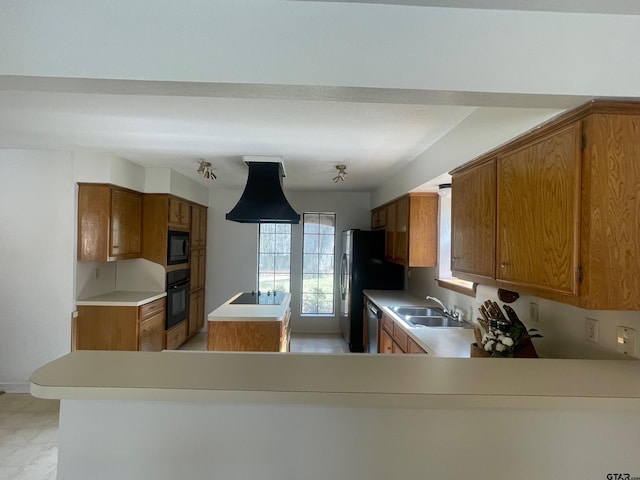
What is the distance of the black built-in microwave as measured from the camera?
4.26m

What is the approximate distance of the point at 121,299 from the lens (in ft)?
12.1

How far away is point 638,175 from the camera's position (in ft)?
4.07

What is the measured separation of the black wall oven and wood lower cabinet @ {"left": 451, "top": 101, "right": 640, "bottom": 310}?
13.1 feet

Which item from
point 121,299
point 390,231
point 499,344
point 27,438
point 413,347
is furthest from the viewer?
point 390,231

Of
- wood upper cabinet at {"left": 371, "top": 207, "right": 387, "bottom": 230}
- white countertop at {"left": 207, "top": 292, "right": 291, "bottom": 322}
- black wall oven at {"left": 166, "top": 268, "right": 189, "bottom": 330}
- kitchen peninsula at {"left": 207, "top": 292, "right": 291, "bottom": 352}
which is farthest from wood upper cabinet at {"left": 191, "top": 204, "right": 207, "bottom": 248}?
wood upper cabinet at {"left": 371, "top": 207, "right": 387, "bottom": 230}

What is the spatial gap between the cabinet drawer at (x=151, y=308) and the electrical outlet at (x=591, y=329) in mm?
3806

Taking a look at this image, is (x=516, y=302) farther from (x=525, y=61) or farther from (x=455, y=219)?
(x=525, y=61)

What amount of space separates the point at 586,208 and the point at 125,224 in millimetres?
4128

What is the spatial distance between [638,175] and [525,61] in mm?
587

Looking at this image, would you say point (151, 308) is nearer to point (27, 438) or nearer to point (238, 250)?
point (27, 438)

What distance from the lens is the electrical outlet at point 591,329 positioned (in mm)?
1561

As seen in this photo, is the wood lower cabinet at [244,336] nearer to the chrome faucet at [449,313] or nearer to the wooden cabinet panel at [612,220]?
the chrome faucet at [449,313]

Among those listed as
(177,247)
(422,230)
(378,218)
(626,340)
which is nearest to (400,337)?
(422,230)

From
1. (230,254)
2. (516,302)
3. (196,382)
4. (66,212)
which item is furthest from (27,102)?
(230,254)
